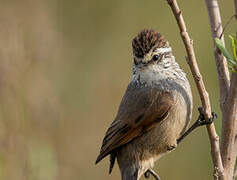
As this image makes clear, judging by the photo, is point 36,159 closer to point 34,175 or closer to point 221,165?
point 34,175

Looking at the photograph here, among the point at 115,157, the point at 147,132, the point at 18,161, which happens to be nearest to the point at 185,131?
the point at 147,132

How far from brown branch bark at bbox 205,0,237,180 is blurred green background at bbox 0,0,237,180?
731 mm

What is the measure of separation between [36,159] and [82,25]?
3414 mm

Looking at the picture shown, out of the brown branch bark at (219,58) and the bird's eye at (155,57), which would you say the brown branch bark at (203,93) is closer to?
the brown branch bark at (219,58)

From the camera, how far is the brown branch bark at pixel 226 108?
3.89 metres

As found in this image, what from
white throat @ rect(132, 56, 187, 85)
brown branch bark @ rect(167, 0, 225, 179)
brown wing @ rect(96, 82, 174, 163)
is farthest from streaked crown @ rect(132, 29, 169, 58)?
brown branch bark @ rect(167, 0, 225, 179)

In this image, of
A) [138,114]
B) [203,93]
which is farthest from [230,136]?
[138,114]

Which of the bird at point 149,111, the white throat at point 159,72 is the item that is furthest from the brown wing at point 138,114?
the white throat at point 159,72

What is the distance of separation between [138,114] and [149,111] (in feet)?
0.42

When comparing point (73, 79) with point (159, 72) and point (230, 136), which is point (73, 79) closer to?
point (159, 72)

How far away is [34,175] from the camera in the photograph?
177 inches

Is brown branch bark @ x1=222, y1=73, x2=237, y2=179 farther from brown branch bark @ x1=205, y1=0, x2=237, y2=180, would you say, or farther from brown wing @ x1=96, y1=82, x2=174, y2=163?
brown wing @ x1=96, y1=82, x2=174, y2=163

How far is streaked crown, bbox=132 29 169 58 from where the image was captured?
201 inches

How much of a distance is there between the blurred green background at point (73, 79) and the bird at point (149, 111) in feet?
2.24
